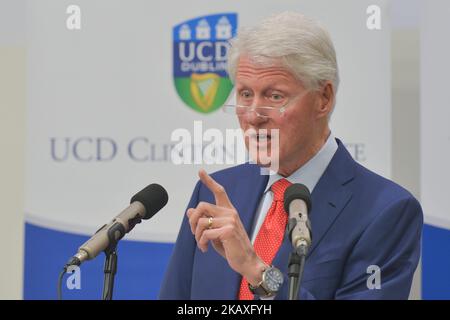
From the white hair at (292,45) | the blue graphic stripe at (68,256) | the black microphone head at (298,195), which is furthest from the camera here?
the blue graphic stripe at (68,256)

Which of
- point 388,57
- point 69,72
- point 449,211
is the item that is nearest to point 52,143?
point 69,72

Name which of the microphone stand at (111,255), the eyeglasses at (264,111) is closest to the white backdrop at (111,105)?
the eyeglasses at (264,111)

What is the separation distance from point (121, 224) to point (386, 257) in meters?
0.71

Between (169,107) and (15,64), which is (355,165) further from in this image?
(15,64)

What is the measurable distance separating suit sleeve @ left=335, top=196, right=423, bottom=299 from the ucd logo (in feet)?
4.54

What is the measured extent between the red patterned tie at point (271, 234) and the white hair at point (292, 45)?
0.34 metres

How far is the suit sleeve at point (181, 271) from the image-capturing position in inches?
89.5

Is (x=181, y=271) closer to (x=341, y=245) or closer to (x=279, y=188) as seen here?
(x=279, y=188)

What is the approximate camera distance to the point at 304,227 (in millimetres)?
1619

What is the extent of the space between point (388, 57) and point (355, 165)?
112 centimetres

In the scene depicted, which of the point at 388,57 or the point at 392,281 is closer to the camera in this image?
the point at 392,281

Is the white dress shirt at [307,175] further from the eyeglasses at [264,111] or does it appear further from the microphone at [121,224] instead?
the microphone at [121,224]

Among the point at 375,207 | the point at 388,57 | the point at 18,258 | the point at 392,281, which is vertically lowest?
the point at 18,258

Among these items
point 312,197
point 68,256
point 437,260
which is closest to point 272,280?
point 312,197
